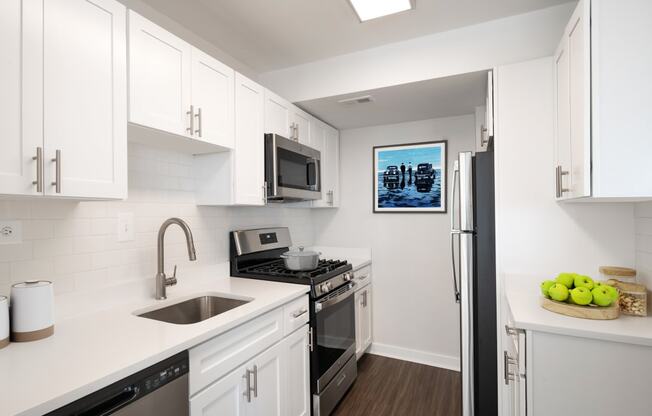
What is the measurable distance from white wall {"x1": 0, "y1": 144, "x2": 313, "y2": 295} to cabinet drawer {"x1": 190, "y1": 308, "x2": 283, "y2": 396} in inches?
26.6

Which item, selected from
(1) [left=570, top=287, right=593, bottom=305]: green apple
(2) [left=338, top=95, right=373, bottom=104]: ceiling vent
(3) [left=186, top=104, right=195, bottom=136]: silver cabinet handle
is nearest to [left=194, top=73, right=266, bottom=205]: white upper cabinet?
(3) [left=186, top=104, right=195, bottom=136]: silver cabinet handle

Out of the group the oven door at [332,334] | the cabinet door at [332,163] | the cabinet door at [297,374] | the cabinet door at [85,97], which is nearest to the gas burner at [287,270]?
the oven door at [332,334]

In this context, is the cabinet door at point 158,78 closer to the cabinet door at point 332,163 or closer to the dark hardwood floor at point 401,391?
the cabinet door at point 332,163

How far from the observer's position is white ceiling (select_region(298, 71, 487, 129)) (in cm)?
228

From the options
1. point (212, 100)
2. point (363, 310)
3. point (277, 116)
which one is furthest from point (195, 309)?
point (363, 310)

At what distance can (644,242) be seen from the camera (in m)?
1.58

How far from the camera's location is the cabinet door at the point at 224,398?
1.26 m

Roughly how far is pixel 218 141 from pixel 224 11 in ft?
2.57

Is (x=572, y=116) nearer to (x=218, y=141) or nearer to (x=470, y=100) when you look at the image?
(x=470, y=100)

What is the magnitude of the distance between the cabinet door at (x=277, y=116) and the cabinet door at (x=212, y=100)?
36 centimetres

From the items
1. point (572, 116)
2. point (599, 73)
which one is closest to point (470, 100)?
point (572, 116)

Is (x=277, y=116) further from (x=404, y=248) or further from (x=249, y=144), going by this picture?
(x=404, y=248)

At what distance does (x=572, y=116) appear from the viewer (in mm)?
1485

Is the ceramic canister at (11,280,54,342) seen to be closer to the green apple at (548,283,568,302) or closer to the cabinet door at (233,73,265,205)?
the cabinet door at (233,73,265,205)
